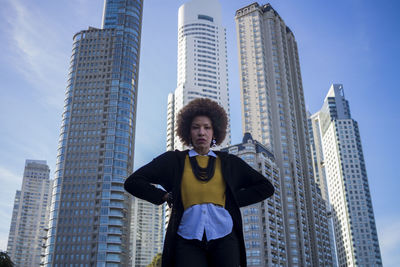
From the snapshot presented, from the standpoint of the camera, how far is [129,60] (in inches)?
3991

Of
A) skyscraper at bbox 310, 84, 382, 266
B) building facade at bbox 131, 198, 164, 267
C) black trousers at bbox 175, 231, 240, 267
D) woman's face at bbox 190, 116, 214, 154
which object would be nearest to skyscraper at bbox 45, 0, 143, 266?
woman's face at bbox 190, 116, 214, 154

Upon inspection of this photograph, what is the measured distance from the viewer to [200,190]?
4.49 metres

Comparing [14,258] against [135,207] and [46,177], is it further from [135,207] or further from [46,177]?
[135,207]

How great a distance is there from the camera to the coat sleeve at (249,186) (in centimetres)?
497

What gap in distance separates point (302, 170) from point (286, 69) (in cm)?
3225

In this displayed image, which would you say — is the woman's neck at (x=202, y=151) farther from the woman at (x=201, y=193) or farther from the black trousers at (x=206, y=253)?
the black trousers at (x=206, y=253)

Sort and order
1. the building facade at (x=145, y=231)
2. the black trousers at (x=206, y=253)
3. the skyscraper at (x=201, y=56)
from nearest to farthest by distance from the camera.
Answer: the black trousers at (x=206, y=253) < the skyscraper at (x=201, y=56) < the building facade at (x=145, y=231)

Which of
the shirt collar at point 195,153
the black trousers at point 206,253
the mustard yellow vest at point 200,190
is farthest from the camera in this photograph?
the shirt collar at point 195,153

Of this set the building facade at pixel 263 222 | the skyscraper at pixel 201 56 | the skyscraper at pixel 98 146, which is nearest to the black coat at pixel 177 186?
the building facade at pixel 263 222

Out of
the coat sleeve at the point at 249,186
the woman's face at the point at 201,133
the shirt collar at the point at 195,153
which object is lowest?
the coat sleeve at the point at 249,186

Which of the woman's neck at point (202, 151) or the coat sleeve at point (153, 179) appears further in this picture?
the woman's neck at point (202, 151)

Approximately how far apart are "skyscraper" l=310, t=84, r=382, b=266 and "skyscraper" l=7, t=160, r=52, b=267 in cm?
12970

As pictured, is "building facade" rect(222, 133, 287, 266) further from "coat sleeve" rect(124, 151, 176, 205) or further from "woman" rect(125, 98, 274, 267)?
"coat sleeve" rect(124, 151, 176, 205)

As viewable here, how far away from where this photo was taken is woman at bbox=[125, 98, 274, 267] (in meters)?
4.25
